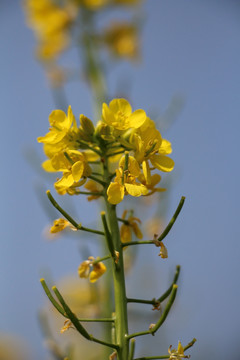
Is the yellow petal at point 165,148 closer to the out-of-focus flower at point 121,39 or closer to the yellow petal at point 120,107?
the yellow petal at point 120,107

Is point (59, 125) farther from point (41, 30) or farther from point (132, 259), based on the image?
point (41, 30)

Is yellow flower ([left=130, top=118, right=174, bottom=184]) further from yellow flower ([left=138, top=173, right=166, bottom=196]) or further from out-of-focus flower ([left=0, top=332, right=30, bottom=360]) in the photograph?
out-of-focus flower ([left=0, top=332, right=30, bottom=360])

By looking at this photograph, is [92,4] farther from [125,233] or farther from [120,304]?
[120,304]

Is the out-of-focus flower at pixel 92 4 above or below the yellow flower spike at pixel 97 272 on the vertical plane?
above

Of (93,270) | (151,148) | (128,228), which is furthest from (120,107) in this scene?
(93,270)

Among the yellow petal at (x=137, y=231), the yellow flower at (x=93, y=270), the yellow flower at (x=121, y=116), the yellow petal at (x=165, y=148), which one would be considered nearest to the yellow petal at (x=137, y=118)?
the yellow flower at (x=121, y=116)
